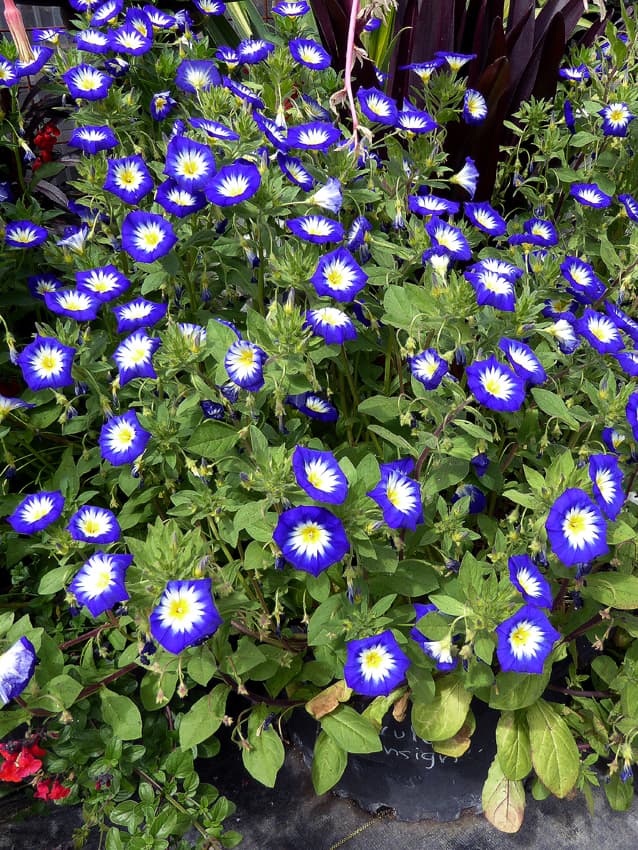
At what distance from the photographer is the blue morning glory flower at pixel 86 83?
5.02ft

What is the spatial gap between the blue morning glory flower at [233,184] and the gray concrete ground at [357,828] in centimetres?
144

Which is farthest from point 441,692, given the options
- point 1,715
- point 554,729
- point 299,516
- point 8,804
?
point 8,804

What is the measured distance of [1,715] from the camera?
1293 millimetres

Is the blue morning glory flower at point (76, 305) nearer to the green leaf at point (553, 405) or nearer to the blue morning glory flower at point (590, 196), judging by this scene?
the green leaf at point (553, 405)

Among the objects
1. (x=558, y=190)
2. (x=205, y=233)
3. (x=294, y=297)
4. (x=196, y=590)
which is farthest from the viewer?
(x=558, y=190)

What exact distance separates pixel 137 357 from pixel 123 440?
170mm

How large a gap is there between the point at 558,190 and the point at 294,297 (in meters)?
1.18

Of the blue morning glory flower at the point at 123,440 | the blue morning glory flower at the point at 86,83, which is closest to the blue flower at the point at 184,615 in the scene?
the blue morning glory flower at the point at 123,440

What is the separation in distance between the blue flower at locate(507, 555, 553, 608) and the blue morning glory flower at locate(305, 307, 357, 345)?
1.59 ft

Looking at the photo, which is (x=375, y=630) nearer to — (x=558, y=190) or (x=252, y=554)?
(x=252, y=554)

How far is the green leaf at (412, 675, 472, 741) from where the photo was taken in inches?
55.9

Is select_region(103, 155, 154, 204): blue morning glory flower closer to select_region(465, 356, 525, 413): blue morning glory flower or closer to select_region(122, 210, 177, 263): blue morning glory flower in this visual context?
select_region(122, 210, 177, 263): blue morning glory flower

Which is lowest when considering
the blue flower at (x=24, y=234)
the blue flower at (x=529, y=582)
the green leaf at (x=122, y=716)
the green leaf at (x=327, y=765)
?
the green leaf at (x=327, y=765)

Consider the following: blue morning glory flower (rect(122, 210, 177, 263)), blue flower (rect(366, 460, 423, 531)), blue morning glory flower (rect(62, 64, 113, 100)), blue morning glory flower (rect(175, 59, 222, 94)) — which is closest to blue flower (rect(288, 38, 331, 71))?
blue morning glory flower (rect(175, 59, 222, 94))
